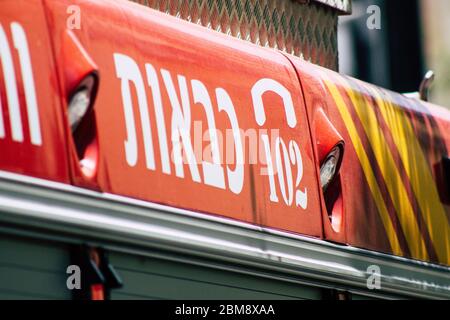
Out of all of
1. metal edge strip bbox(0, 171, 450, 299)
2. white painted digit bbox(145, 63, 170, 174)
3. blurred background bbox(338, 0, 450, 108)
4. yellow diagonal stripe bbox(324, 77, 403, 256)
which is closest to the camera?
metal edge strip bbox(0, 171, 450, 299)

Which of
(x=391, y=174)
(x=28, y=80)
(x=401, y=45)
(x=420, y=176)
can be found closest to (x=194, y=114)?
(x=28, y=80)

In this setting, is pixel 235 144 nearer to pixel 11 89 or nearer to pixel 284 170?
pixel 284 170

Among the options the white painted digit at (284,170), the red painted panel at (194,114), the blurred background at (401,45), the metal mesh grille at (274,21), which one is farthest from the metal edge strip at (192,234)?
the blurred background at (401,45)

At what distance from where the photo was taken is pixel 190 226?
160 inches

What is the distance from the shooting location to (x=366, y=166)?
5.21 meters

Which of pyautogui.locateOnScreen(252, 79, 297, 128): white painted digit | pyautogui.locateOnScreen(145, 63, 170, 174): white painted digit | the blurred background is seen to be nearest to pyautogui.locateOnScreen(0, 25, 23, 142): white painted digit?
pyautogui.locateOnScreen(145, 63, 170, 174): white painted digit

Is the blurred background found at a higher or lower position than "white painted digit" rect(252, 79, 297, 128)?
higher

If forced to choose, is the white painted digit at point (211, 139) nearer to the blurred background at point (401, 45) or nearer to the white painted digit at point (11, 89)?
the white painted digit at point (11, 89)

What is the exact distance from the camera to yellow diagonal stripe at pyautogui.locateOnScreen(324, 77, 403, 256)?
203 inches

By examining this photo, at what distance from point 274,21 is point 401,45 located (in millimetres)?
15054

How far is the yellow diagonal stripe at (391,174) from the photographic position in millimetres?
5305

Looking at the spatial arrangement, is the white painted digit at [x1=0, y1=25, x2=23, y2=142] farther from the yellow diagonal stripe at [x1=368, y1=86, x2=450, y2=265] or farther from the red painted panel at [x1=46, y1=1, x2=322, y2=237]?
the yellow diagonal stripe at [x1=368, y1=86, x2=450, y2=265]

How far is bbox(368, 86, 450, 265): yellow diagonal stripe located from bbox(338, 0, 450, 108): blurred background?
14220 mm
